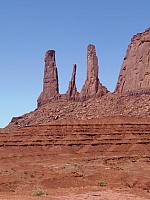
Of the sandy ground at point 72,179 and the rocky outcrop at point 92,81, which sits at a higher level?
the rocky outcrop at point 92,81

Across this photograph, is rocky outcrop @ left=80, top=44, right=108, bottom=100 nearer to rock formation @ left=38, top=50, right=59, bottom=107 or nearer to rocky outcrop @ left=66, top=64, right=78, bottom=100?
rocky outcrop @ left=66, top=64, right=78, bottom=100

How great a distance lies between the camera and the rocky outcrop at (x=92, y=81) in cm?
11321

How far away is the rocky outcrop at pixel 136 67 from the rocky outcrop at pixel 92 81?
200 inches

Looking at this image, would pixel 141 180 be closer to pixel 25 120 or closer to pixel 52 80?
pixel 25 120

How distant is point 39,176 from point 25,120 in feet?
243

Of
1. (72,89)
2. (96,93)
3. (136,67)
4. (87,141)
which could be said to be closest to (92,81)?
(72,89)

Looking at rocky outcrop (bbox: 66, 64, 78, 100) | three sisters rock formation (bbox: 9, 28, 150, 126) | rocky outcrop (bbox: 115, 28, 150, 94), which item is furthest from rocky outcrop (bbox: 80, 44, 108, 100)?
rocky outcrop (bbox: 115, 28, 150, 94)

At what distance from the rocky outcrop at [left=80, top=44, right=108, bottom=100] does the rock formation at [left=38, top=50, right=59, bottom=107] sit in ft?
45.4

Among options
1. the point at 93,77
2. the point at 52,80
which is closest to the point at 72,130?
the point at 93,77

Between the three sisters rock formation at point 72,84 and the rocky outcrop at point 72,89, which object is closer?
the three sisters rock formation at point 72,84

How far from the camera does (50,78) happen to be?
132250 mm

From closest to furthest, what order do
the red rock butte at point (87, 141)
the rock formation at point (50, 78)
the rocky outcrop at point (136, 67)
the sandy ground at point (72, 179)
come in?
the sandy ground at point (72, 179)
the red rock butte at point (87, 141)
the rocky outcrop at point (136, 67)
the rock formation at point (50, 78)

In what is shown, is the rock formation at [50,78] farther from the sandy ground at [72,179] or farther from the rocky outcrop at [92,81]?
the sandy ground at [72,179]

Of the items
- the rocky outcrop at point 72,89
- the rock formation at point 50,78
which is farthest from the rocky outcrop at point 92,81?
the rock formation at point 50,78
